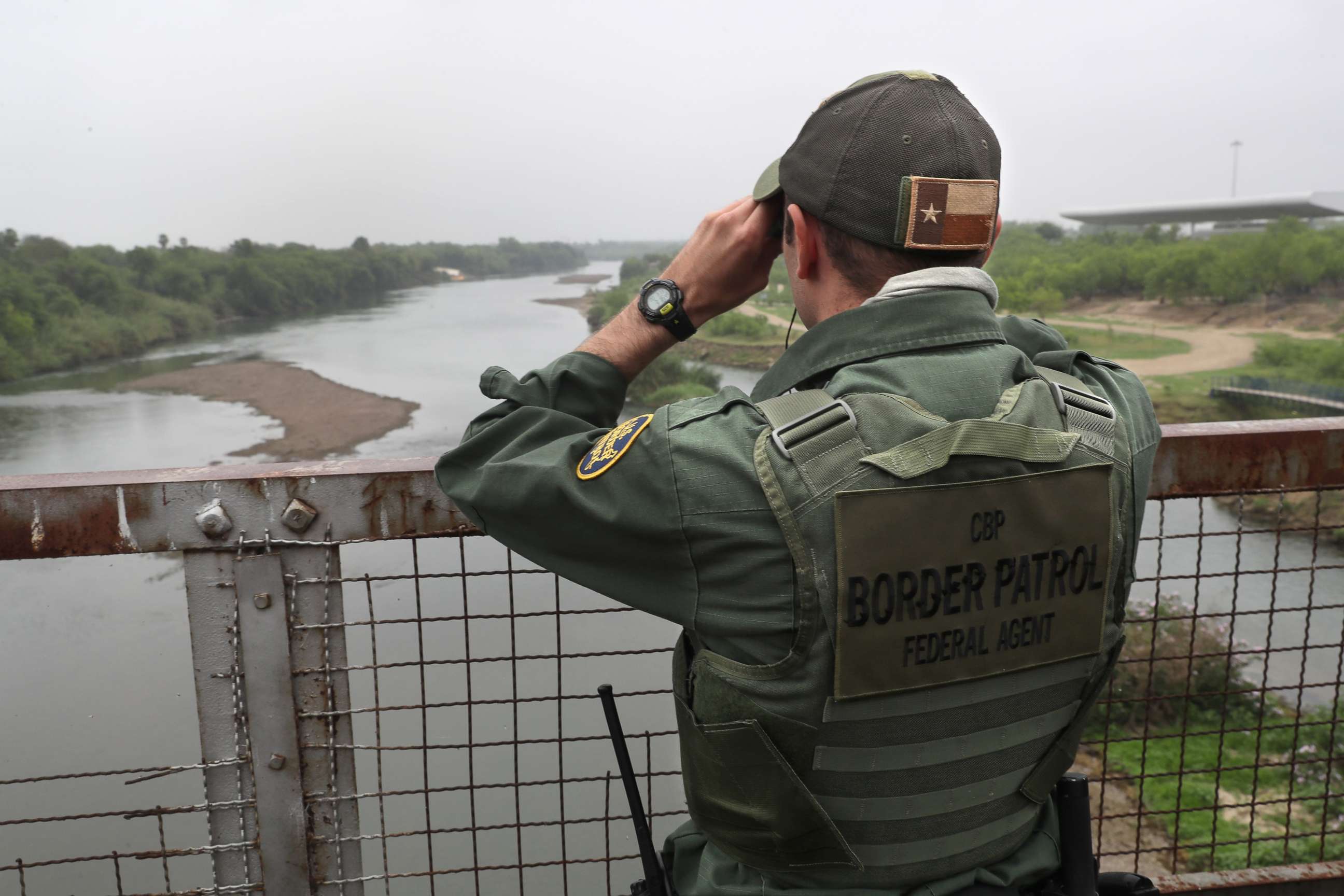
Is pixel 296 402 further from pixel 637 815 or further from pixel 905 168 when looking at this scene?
pixel 905 168

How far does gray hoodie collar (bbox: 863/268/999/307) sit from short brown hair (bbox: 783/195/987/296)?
0.04 ft

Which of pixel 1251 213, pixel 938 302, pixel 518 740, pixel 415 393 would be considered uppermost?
pixel 1251 213

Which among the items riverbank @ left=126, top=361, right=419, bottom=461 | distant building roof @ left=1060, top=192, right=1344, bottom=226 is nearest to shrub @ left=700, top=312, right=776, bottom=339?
riverbank @ left=126, top=361, right=419, bottom=461

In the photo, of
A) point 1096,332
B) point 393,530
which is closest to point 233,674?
point 393,530

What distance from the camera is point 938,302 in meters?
1.06

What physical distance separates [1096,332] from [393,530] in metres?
53.6

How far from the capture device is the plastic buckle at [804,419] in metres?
0.98

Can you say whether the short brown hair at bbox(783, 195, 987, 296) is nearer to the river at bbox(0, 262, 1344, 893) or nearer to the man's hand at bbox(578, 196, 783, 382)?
the man's hand at bbox(578, 196, 783, 382)

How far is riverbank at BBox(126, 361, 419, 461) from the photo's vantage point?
24.4 metres

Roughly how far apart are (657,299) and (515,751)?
92cm

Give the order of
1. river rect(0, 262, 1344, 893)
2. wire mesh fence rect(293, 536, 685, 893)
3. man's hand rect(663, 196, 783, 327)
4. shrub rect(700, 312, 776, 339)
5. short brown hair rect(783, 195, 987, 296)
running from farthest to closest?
shrub rect(700, 312, 776, 339)
river rect(0, 262, 1344, 893)
wire mesh fence rect(293, 536, 685, 893)
man's hand rect(663, 196, 783, 327)
short brown hair rect(783, 195, 987, 296)

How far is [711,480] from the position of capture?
3.25 feet

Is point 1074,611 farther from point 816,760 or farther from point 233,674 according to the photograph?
point 233,674

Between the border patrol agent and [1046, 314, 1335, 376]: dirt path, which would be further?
[1046, 314, 1335, 376]: dirt path
